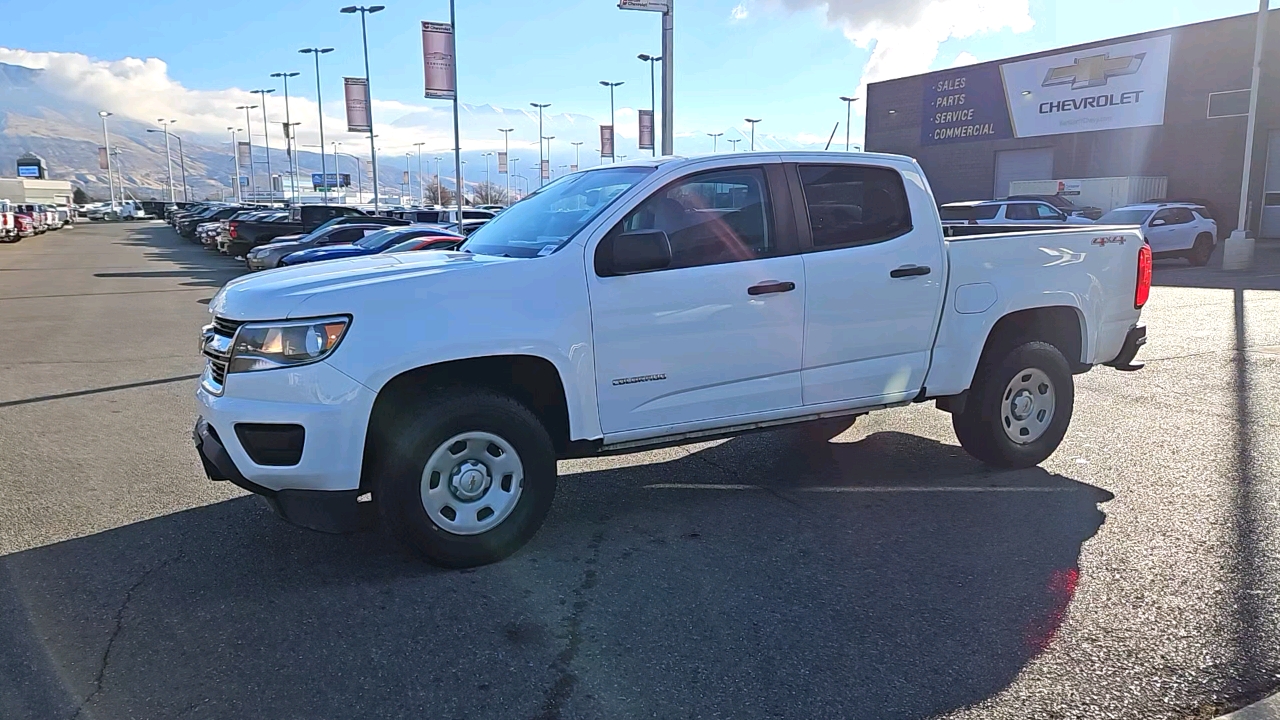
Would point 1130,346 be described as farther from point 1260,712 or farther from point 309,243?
point 309,243

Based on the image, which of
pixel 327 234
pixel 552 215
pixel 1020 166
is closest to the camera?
pixel 552 215

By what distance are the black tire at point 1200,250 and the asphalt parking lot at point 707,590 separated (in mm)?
19439

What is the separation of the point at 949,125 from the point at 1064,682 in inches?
1724

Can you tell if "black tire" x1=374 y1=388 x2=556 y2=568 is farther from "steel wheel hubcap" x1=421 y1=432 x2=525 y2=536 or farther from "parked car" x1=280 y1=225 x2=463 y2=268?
"parked car" x1=280 y1=225 x2=463 y2=268

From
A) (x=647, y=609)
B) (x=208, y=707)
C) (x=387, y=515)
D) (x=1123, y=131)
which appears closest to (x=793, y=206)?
(x=647, y=609)

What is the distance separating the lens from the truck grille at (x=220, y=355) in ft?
13.5

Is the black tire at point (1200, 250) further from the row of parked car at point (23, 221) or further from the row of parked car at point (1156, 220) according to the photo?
the row of parked car at point (23, 221)

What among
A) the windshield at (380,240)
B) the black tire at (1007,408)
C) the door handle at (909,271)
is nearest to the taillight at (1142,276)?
the black tire at (1007,408)

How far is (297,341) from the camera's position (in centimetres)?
393

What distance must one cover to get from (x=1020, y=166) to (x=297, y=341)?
41930 mm

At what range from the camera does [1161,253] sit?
23.6m

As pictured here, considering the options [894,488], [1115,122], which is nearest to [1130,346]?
[894,488]

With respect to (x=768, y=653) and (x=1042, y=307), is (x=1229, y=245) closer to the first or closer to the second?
(x=1042, y=307)

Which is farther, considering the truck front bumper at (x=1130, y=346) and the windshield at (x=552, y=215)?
the truck front bumper at (x=1130, y=346)
